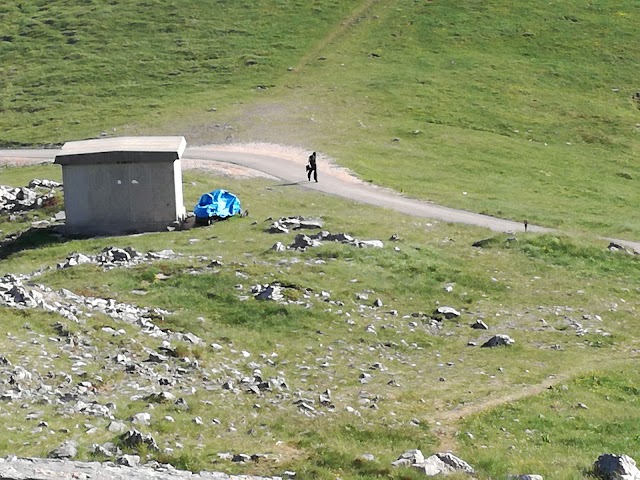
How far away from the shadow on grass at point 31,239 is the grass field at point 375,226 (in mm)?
1267

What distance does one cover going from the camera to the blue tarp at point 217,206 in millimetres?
47122

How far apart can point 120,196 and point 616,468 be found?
30856 mm

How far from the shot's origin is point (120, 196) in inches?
1831

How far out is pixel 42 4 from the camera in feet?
383

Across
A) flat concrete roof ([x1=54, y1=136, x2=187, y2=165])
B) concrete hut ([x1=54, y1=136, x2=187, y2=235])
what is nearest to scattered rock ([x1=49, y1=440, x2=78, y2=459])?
concrete hut ([x1=54, y1=136, x2=187, y2=235])

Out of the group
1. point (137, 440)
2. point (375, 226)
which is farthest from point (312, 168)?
point (137, 440)

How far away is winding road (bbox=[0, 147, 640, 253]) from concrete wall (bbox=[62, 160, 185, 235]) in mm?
11297

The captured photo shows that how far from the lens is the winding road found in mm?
49875

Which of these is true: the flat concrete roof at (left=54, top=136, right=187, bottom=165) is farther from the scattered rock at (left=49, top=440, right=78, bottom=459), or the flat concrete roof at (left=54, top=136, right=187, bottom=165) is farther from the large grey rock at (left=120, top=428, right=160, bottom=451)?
the scattered rock at (left=49, top=440, right=78, bottom=459)

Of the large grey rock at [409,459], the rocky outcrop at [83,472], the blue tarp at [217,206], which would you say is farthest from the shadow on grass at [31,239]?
the large grey rock at [409,459]

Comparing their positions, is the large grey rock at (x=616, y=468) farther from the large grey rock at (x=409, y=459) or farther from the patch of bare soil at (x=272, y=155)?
the patch of bare soil at (x=272, y=155)

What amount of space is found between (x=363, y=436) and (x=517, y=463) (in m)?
3.32

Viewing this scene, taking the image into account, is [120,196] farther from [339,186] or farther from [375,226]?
[339,186]

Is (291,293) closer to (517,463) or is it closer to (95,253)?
(95,253)
